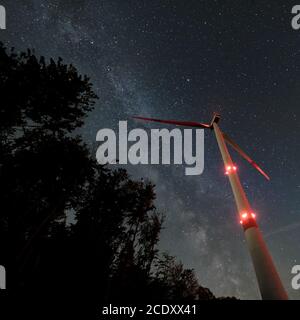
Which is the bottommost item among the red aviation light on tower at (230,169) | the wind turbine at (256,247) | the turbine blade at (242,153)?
the wind turbine at (256,247)

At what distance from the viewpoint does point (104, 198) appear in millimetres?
26891

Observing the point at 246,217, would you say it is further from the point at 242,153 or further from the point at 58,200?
the point at 58,200

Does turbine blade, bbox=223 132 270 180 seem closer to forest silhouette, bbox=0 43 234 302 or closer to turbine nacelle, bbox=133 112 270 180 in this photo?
turbine nacelle, bbox=133 112 270 180

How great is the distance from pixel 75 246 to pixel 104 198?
19.3 feet

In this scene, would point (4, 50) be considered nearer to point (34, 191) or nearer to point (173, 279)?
point (34, 191)

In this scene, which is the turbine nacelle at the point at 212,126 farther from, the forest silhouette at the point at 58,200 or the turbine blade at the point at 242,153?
the forest silhouette at the point at 58,200

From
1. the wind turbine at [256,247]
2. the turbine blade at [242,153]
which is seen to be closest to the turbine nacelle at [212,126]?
the turbine blade at [242,153]

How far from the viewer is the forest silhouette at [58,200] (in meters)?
17.3
